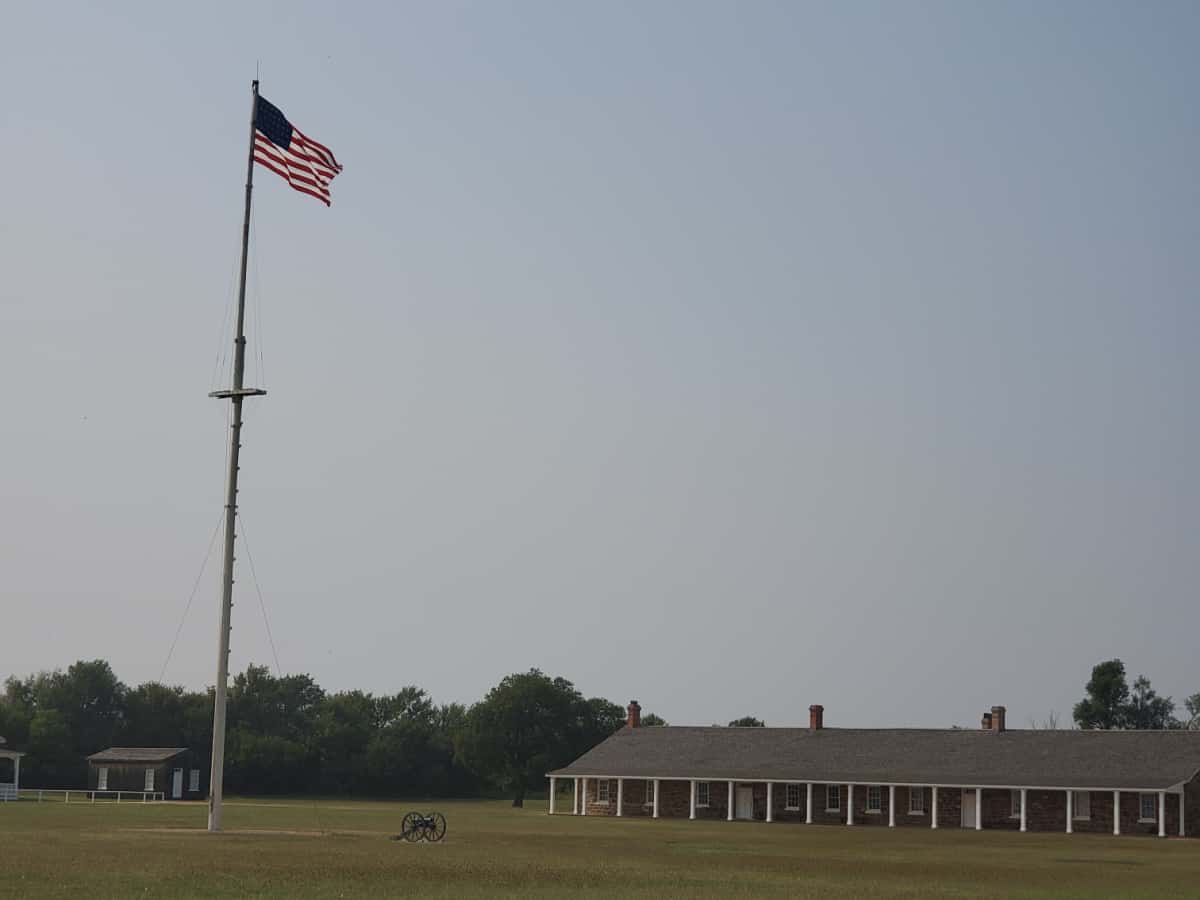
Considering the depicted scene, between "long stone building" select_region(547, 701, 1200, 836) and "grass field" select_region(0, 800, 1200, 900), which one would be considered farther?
"long stone building" select_region(547, 701, 1200, 836)

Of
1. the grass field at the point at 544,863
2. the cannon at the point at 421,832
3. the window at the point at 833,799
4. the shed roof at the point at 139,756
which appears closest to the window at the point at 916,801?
the window at the point at 833,799

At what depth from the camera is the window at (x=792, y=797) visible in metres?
73.7

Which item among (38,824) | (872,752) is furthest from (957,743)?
(38,824)

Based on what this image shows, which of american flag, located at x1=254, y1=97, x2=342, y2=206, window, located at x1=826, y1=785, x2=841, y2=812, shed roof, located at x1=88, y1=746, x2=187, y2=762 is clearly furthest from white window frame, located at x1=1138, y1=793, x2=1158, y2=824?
shed roof, located at x1=88, y1=746, x2=187, y2=762

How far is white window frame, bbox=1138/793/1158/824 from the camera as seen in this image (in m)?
65.6

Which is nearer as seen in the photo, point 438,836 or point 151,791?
point 438,836

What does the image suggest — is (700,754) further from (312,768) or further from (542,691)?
(312,768)

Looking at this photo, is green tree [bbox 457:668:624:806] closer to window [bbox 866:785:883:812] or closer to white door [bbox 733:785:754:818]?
white door [bbox 733:785:754:818]

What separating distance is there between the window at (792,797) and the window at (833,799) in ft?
4.82

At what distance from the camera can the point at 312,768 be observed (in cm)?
10700

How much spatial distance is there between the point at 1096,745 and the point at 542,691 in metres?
31.7

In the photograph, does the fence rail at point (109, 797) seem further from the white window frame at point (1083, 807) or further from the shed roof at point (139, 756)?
the white window frame at point (1083, 807)

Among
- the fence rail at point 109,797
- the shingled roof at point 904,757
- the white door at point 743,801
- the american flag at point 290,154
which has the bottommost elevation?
the fence rail at point 109,797

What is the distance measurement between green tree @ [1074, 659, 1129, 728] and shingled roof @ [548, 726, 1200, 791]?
33237 millimetres
